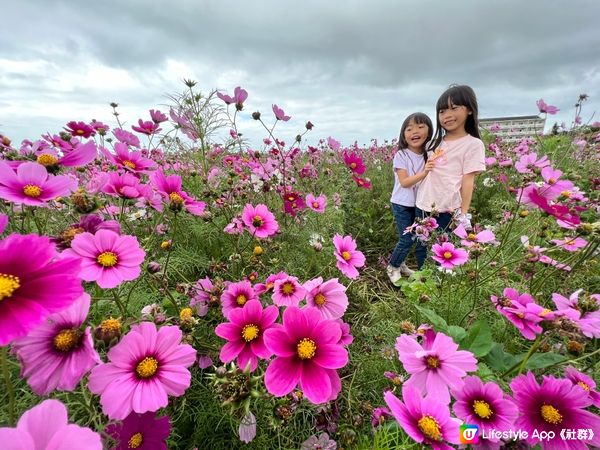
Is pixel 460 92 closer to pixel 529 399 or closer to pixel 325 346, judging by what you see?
pixel 529 399

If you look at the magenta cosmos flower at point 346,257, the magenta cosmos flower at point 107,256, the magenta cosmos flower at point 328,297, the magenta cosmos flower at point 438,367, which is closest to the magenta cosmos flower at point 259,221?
the magenta cosmos flower at point 346,257

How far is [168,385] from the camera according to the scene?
492 mm

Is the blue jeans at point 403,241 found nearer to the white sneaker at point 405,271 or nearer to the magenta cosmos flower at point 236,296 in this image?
the white sneaker at point 405,271

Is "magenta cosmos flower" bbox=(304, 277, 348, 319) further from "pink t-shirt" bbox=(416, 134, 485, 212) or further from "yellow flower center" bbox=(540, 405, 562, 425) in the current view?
"pink t-shirt" bbox=(416, 134, 485, 212)

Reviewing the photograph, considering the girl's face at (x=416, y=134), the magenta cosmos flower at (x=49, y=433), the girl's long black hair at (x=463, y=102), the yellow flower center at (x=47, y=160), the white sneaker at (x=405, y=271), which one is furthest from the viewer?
the white sneaker at (x=405, y=271)

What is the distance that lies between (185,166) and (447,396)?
2.15m

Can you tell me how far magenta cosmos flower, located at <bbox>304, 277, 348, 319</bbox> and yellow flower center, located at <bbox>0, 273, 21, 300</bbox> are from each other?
486 mm

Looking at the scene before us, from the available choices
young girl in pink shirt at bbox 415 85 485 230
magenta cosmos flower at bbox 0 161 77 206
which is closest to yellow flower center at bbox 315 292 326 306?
magenta cosmos flower at bbox 0 161 77 206

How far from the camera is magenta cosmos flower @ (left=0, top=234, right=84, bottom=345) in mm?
363

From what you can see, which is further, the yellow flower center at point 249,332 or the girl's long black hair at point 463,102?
the girl's long black hair at point 463,102

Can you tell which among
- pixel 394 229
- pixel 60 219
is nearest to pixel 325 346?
pixel 60 219

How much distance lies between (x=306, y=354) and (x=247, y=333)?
0.50ft

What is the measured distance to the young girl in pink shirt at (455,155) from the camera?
73.4 inches

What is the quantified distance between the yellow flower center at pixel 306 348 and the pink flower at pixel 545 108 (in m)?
3.55
